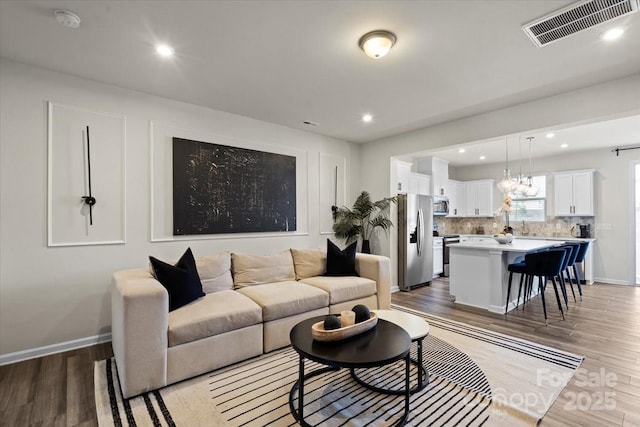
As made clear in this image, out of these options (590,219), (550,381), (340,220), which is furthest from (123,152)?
(590,219)

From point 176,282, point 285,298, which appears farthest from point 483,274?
point 176,282

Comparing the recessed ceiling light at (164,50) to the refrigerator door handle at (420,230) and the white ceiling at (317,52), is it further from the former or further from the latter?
the refrigerator door handle at (420,230)

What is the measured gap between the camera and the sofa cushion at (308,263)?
12.7 ft

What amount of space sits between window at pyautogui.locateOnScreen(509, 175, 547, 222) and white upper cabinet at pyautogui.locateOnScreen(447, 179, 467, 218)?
1.09 m

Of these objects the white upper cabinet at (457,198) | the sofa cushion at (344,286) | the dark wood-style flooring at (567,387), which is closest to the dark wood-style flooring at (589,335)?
the dark wood-style flooring at (567,387)

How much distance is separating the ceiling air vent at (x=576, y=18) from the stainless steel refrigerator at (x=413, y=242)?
331 cm

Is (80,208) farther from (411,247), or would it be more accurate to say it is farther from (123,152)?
(411,247)

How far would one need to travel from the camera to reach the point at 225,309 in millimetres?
2576

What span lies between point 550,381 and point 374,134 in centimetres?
387

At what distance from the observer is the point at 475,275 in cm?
428

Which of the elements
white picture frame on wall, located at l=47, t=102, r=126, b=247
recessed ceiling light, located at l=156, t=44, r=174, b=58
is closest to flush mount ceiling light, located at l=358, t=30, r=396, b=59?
recessed ceiling light, located at l=156, t=44, r=174, b=58

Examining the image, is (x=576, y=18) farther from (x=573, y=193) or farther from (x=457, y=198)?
(x=457, y=198)

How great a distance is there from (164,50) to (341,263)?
289 centimetres

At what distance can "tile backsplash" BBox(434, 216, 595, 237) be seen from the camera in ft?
21.5
